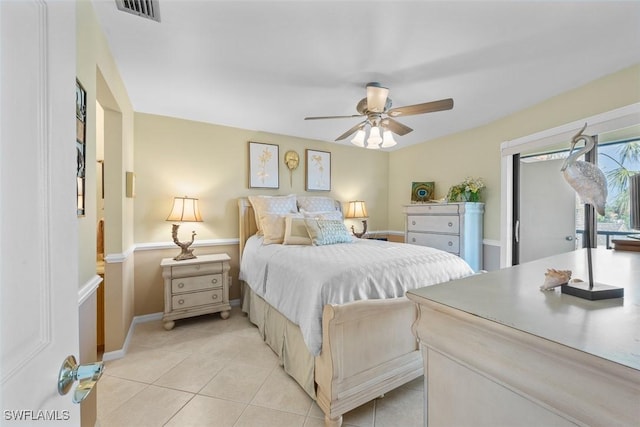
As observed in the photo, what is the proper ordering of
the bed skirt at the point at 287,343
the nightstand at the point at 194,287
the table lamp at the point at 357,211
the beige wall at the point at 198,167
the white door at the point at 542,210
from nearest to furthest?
the bed skirt at the point at 287,343 → the beige wall at the point at 198,167 → the nightstand at the point at 194,287 → the white door at the point at 542,210 → the table lamp at the point at 357,211

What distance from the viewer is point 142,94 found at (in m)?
2.45

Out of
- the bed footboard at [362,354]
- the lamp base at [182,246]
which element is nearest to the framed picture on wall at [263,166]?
the lamp base at [182,246]

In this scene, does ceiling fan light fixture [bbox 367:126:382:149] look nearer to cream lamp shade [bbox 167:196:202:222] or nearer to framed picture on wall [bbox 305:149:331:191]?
framed picture on wall [bbox 305:149:331:191]

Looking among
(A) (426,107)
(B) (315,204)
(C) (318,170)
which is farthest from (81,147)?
(C) (318,170)

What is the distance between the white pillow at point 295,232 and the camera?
269 cm

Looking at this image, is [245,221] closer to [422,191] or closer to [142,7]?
[142,7]

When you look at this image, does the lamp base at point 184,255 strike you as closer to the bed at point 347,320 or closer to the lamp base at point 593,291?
the bed at point 347,320

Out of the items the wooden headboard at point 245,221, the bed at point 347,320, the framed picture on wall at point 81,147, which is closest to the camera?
the framed picture on wall at point 81,147

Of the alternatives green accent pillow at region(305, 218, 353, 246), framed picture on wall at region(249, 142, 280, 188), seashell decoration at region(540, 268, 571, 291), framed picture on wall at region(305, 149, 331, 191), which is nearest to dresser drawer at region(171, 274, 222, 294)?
green accent pillow at region(305, 218, 353, 246)

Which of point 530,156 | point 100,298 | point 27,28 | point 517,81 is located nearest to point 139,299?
point 100,298

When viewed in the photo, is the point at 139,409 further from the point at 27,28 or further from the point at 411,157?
the point at 411,157

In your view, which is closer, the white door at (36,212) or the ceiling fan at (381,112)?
the white door at (36,212)

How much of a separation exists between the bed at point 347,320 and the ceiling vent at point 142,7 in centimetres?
182

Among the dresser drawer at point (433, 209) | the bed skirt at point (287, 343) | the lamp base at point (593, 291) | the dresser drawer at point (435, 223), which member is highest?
the dresser drawer at point (433, 209)
